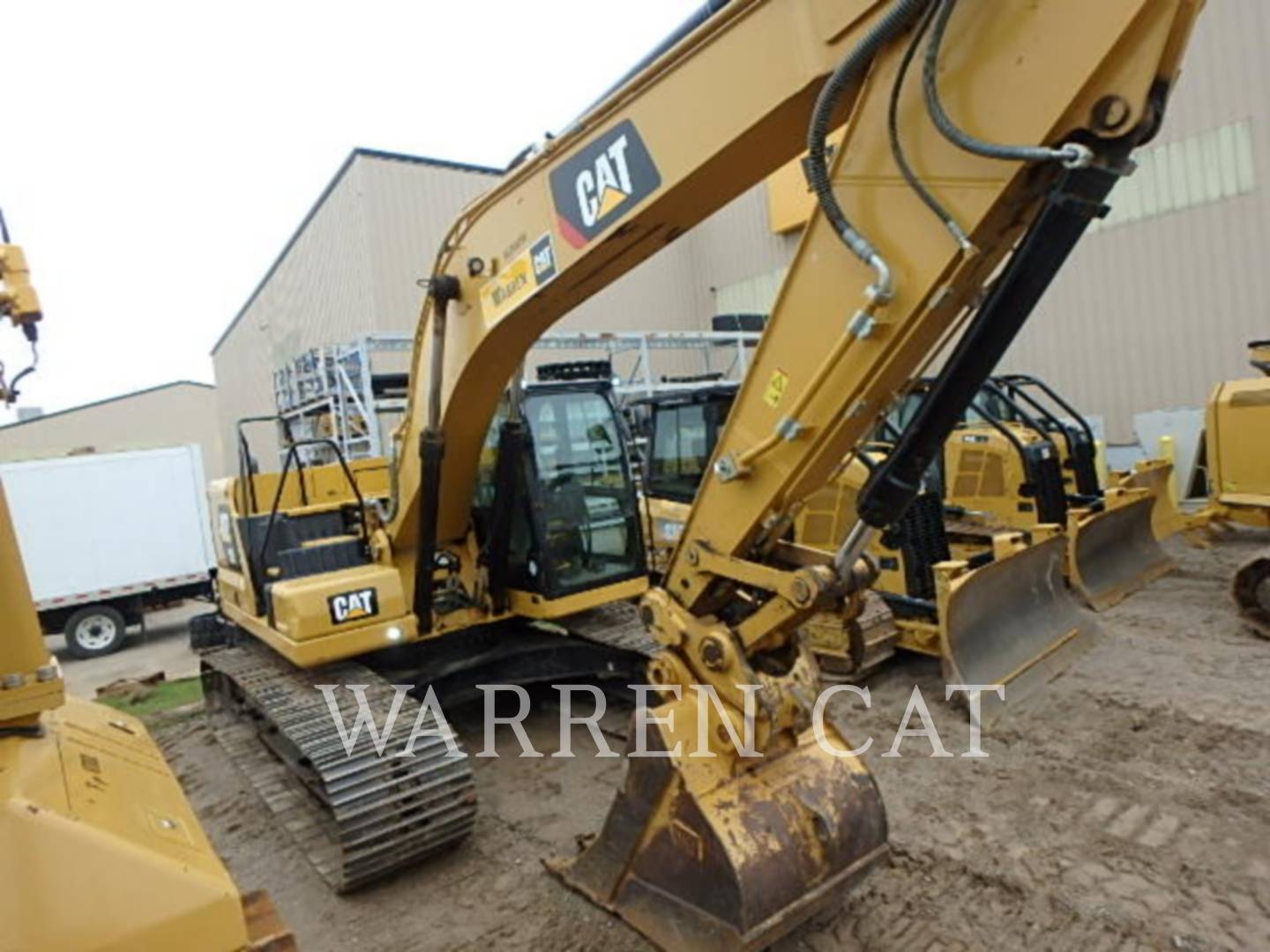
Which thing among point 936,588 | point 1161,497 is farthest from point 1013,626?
point 1161,497

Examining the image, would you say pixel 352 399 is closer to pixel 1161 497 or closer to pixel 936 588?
pixel 936 588

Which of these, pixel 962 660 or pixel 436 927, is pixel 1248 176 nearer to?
pixel 962 660

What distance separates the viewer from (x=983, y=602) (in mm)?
5352

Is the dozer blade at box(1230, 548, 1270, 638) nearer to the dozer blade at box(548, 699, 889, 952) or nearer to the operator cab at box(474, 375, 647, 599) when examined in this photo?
the operator cab at box(474, 375, 647, 599)

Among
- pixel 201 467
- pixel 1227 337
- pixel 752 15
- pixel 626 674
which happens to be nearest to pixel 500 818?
pixel 626 674

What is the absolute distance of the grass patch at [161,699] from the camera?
7406 millimetres

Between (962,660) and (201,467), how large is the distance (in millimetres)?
11901

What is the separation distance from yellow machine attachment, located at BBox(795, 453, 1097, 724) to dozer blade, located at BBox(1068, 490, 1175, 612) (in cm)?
43

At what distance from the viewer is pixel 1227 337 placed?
11594 millimetres

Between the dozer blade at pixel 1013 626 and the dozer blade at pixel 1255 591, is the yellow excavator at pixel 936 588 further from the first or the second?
the dozer blade at pixel 1255 591

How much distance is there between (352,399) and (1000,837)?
33.5 ft

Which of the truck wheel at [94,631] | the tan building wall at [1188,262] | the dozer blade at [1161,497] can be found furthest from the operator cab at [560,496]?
the tan building wall at [1188,262]

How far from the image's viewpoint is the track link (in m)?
3.62

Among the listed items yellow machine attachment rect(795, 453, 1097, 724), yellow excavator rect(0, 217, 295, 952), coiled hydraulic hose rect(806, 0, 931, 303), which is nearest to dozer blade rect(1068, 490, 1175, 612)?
yellow machine attachment rect(795, 453, 1097, 724)
